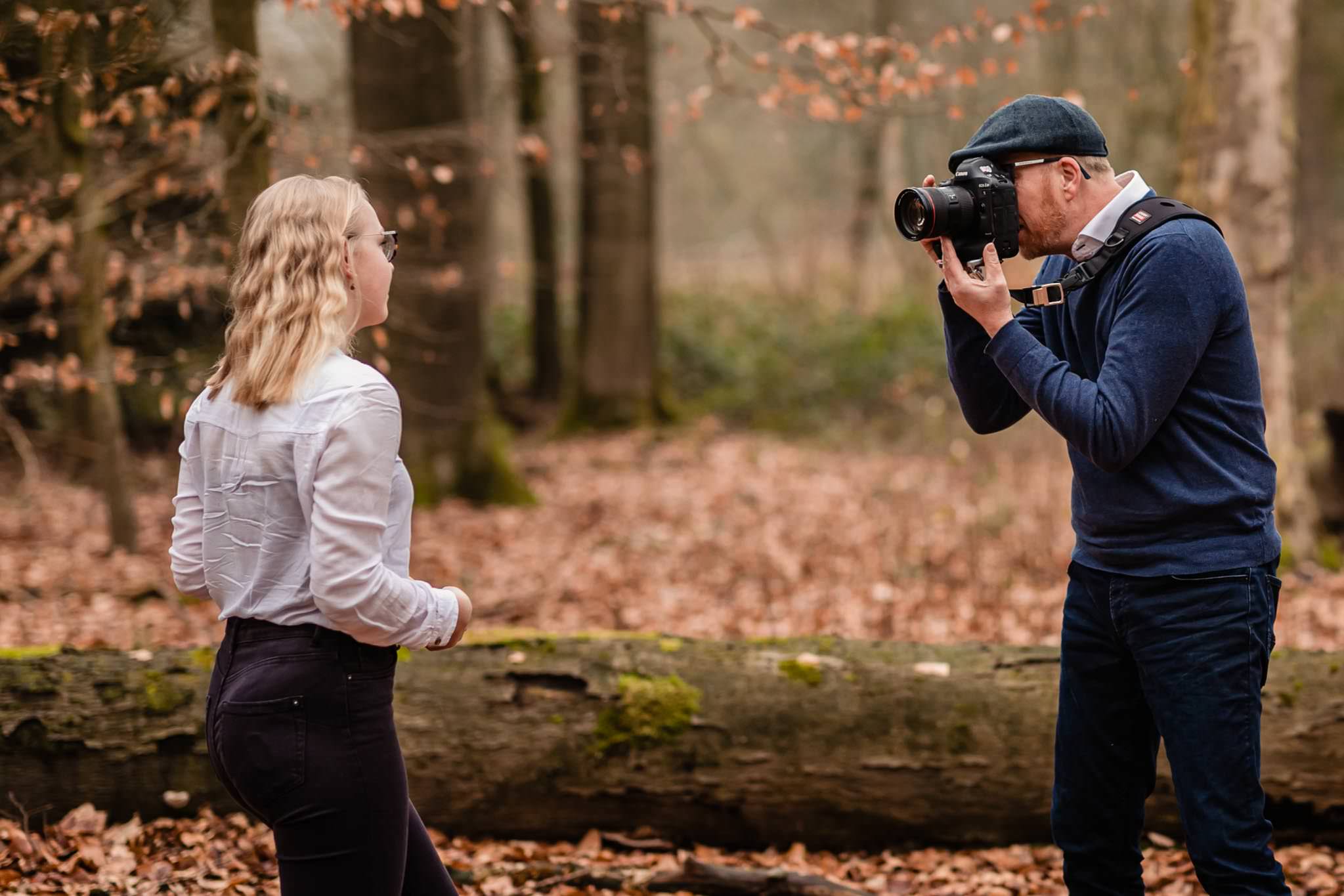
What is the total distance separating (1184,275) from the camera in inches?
99.3

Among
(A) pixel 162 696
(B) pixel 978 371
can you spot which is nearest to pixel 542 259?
(A) pixel 162 696

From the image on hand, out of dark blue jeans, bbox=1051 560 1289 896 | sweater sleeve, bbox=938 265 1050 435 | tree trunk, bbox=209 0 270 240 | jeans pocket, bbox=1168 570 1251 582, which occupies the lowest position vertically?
dark blue jeans, bbox=1051 560 1289 896

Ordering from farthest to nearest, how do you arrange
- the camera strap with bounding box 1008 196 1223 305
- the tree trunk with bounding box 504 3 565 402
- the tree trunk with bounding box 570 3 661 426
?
the tree trunk with bounding box 504 3 565 402 < the tree trunk with bounding box 570 3 661 426 < the camera strap with bounding box 1008 196 1223 305

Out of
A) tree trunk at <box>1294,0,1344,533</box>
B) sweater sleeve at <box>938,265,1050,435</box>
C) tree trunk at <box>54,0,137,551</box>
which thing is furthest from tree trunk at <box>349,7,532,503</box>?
tree trunk at <box>1294,0,1344,533</box>

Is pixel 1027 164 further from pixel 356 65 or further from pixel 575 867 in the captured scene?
pixel 356 65

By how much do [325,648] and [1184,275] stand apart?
6.49 feet

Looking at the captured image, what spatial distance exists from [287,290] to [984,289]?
5.11 ft

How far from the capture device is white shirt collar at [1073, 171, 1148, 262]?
273 centimetres

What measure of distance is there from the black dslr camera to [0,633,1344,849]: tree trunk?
1870 millimetres

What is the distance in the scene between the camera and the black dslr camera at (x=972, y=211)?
2744 mm

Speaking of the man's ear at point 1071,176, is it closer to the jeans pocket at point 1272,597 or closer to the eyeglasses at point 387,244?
the jeans pocket at point 1272,597

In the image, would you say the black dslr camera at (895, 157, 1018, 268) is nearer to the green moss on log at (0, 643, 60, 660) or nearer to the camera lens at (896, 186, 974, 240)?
the camera lens at (896, 186, 974, 240)

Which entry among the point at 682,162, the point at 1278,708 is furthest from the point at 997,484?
the point at 682,162

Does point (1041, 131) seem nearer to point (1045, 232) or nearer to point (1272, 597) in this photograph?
point (1045, 232)
